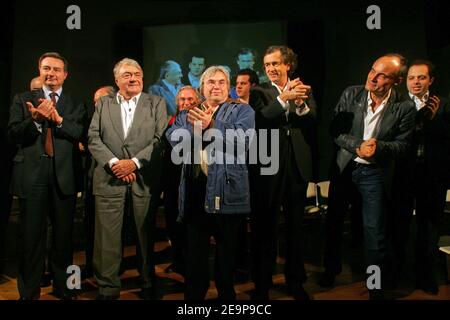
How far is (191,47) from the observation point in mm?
5215

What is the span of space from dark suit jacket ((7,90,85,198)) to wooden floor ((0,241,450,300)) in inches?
32.8

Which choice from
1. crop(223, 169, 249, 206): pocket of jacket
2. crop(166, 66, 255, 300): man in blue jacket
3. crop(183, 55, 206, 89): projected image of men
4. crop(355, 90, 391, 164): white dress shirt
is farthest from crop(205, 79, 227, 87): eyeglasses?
crop(183, 55, 206, 89): projected image of men

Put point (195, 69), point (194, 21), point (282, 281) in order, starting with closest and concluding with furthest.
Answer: point (282, 281)
point (194, 21)
point (195, 69)

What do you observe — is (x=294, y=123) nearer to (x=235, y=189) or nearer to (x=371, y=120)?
(x=371, y=120)

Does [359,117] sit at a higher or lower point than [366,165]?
higher

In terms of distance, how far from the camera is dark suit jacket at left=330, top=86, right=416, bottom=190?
3.55 meters

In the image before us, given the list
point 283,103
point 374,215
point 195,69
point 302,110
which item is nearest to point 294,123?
point 302,110

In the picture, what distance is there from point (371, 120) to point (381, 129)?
0.11 metres

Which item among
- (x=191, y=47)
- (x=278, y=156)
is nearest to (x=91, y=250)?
(x=278, y=156)

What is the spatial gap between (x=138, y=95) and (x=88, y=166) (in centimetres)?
98

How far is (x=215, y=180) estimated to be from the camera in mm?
3141

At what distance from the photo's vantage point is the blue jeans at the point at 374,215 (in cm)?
357

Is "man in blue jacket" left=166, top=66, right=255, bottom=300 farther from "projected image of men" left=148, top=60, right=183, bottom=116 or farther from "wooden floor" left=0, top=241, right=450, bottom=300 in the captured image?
"projected image of men" left=148, top=60, right=183, bottom=116
